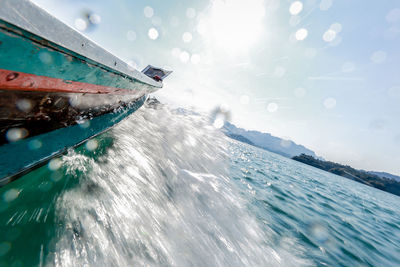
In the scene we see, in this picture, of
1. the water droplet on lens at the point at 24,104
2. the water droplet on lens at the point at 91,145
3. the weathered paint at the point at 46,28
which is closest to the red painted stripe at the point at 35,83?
the water droplet on lens at the point at 24,104

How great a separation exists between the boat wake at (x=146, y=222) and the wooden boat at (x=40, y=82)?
69 cm

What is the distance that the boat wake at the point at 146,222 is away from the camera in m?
1.70

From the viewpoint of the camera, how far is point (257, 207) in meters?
4.41

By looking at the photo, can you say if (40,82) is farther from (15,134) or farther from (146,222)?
(146,222)

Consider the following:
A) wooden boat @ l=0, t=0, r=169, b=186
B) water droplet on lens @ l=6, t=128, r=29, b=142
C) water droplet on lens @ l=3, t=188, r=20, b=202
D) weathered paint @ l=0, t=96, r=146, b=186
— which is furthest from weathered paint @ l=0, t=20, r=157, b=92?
water droplet on lens @ l=3, t=188, r=20, b=202

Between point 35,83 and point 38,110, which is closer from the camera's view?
point 35,83

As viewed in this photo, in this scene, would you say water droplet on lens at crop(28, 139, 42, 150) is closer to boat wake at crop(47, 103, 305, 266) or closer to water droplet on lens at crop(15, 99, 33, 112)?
water droplet on lens at crop(15, 99, 33, 112)

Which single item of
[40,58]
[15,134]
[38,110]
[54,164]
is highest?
[40,58]

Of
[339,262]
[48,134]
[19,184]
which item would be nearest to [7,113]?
[48,134]

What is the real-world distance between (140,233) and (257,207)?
137 inches

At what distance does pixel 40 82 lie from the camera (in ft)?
5.16

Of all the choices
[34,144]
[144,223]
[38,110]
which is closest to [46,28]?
[38,110]

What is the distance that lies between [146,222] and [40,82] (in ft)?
7.05

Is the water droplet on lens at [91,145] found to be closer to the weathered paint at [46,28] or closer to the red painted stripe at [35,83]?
the red painted stripe at [35,83]
